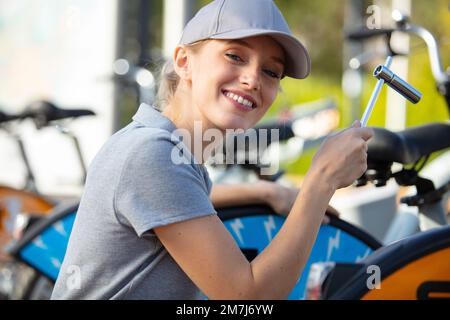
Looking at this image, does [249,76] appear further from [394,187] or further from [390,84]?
[394,187]

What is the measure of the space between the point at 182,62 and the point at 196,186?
350 millimetres

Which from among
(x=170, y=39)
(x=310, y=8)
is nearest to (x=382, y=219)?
(x=170, y=39)

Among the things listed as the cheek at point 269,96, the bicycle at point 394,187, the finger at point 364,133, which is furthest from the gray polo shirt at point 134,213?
the bicycle at point 394,187

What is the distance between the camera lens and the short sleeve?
1.68m

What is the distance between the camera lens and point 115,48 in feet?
22.8

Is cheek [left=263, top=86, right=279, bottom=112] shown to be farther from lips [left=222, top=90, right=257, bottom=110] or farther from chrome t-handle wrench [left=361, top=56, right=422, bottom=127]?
chrome t-handle wrench [left=361, top=56, right=422, bottom=127]

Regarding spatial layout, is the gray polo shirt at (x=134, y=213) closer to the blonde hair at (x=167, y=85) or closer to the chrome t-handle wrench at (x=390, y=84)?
the blonde hair at (x=167, y=85)

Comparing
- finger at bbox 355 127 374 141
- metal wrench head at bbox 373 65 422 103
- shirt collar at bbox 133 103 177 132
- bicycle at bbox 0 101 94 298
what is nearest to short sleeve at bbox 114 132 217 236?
shirt collar at bbox 133 103 177 132

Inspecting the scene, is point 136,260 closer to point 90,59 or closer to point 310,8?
point 90,59

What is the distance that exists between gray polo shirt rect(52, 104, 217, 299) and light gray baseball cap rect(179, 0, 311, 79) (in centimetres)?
21

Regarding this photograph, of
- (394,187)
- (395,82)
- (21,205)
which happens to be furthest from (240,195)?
(394,187)

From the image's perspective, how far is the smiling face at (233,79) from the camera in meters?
1.83

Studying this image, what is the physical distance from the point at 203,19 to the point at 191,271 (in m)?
0.54

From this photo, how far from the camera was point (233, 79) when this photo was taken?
6.05 feet
